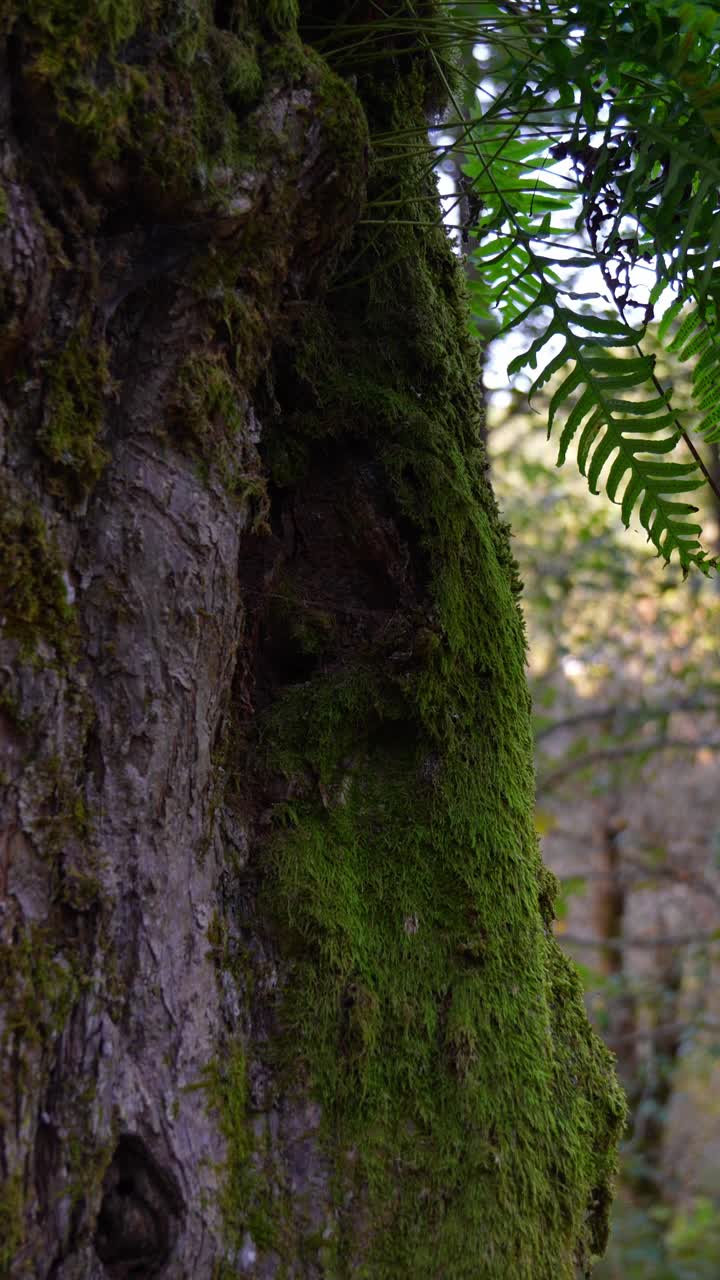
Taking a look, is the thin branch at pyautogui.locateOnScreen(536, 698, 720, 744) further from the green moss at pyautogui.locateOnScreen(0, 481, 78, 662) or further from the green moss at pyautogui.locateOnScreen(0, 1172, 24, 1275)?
the green moss at pyautogui.locateOnScreen(0, 1172, 24, 1275)

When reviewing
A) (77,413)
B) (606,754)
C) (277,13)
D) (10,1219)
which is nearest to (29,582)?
(77,413)

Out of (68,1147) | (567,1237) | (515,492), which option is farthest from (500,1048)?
(515,492)

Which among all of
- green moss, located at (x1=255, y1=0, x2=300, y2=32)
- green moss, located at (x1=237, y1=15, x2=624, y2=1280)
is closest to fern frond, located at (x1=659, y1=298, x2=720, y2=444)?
green moss, located at (x1=237, y1=15, x2=624, y2=1280)

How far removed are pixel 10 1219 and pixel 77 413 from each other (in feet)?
3.41

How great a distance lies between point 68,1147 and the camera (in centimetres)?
127

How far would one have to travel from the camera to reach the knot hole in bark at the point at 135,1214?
1306 mm

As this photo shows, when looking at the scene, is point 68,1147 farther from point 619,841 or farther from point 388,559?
point 619,841

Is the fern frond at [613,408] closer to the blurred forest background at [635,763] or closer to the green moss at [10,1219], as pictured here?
the green moss at [10,1219]

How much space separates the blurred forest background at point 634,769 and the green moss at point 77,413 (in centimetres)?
549

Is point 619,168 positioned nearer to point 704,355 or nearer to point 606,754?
point 704,355

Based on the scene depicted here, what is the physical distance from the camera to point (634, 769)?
833 cm

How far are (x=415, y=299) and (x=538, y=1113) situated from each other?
1.49 metres

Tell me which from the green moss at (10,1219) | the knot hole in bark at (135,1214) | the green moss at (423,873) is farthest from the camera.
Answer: the green moss at (423,873)

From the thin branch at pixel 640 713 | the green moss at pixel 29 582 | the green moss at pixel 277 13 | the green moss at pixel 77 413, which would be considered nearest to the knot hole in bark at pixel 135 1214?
the green moss at pixel 29 582
